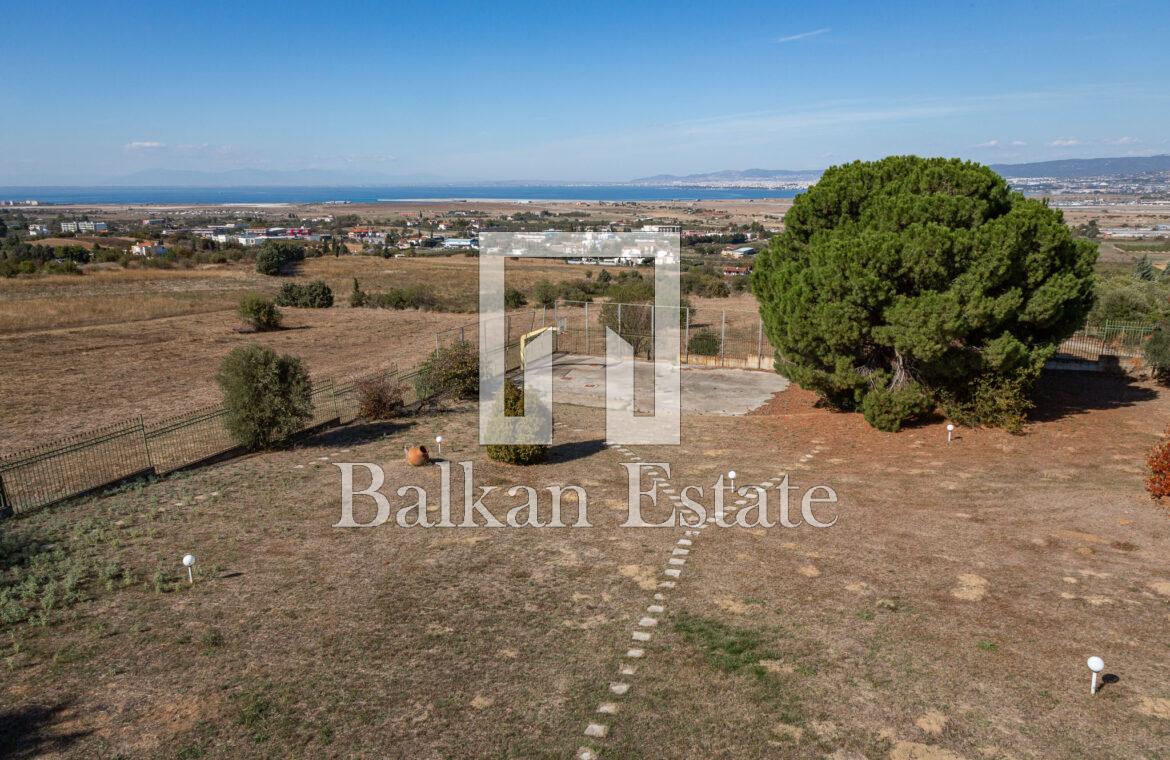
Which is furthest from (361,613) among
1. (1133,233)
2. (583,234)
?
(1133,233)

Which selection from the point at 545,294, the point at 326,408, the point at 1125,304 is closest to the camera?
the point at 326,408

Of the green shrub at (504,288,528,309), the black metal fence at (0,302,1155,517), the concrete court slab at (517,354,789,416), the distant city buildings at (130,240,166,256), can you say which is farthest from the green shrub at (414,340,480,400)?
the distant city buildings at (130,240,166,256)

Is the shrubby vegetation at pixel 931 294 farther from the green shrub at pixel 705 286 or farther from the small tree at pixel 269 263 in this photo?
the small tree at pixel 269 263

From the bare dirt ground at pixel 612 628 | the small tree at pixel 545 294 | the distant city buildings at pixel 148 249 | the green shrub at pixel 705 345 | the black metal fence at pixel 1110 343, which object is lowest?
the bare dirt ground at pixel 612 628

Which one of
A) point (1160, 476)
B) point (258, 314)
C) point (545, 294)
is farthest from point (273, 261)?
point (1160, 476)

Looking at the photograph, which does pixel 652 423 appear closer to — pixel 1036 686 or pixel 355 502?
pixel 355 502

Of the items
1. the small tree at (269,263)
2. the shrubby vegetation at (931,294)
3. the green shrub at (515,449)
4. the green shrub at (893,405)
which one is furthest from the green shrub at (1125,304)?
the small tree at (269,263)

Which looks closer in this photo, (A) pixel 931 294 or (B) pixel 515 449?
(B) pixel 515 449

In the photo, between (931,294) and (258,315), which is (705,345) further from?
(258,315)
